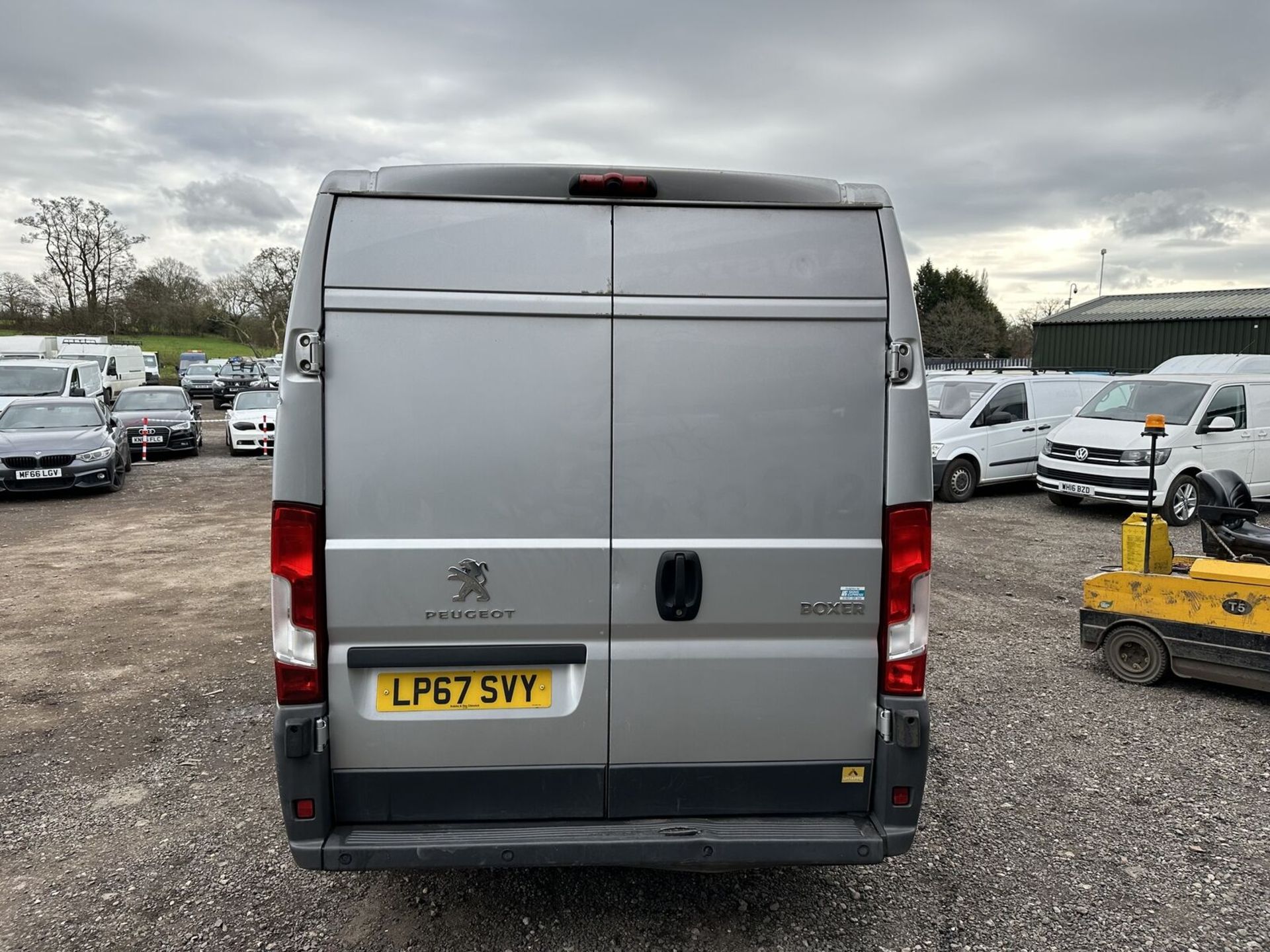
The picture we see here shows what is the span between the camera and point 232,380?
1513 inches

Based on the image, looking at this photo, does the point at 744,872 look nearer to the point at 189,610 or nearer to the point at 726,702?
the point at 726,702

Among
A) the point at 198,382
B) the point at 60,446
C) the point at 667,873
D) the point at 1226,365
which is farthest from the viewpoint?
the point at 198,382

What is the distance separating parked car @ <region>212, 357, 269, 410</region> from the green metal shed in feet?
99.2

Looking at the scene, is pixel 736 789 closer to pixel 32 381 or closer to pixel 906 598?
pixel 906 598

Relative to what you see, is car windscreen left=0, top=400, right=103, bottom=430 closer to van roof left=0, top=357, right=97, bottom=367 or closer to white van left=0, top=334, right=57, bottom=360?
van roof left=0, top=357, right=97, bottom=367

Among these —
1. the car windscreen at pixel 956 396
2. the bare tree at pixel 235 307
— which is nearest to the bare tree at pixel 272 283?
the bare tree at pixel 235 307

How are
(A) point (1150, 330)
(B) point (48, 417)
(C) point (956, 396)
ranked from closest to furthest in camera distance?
(C) point (956, 396), (B) point (48, 417), (A) point (1150, 330)

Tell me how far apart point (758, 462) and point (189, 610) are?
6.26 meters

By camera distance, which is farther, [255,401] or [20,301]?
[20,301]

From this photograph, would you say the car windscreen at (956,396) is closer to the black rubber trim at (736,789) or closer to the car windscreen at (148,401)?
the black rubber trim at (736,789)

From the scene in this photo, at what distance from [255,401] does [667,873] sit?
18.9 m

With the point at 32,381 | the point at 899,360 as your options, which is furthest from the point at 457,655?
the point at 32,381

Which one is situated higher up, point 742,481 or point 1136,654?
point 742,481

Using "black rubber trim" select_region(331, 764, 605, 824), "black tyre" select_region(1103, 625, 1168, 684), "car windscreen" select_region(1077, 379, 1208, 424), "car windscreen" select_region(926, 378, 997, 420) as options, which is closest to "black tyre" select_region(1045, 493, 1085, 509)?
"car windscreen" select_region(1077, 379, 1208, 424)
